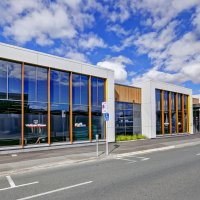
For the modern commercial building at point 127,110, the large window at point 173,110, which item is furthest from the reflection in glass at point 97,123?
the large window at point 173,110

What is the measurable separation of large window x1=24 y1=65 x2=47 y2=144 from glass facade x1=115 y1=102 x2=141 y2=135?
9.42 metres

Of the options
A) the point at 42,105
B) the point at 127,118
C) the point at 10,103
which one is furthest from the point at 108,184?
the point at 127,118

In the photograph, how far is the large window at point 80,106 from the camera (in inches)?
819

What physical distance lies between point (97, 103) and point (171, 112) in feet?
44.1

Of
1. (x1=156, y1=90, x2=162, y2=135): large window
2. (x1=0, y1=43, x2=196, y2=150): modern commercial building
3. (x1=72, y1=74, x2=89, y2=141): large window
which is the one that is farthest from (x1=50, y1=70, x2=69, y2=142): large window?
(x1=156, y1=90, x2=162, y2=135): large window

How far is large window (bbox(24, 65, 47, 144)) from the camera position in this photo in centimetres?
1783

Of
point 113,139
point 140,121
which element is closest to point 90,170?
point 113,139

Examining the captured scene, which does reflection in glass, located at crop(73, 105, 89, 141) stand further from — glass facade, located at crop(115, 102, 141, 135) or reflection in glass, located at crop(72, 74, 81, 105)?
glass facade, located at crop(115, 102, 141, 135)

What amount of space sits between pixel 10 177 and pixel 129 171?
16.0ft

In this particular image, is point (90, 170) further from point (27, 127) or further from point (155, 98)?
point (155, 98)

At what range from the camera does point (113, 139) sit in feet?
76.8

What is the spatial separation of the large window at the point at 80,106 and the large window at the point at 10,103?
4.93m

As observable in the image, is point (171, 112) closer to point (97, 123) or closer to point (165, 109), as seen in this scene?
point (165, 109)

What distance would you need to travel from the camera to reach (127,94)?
27.4 m
